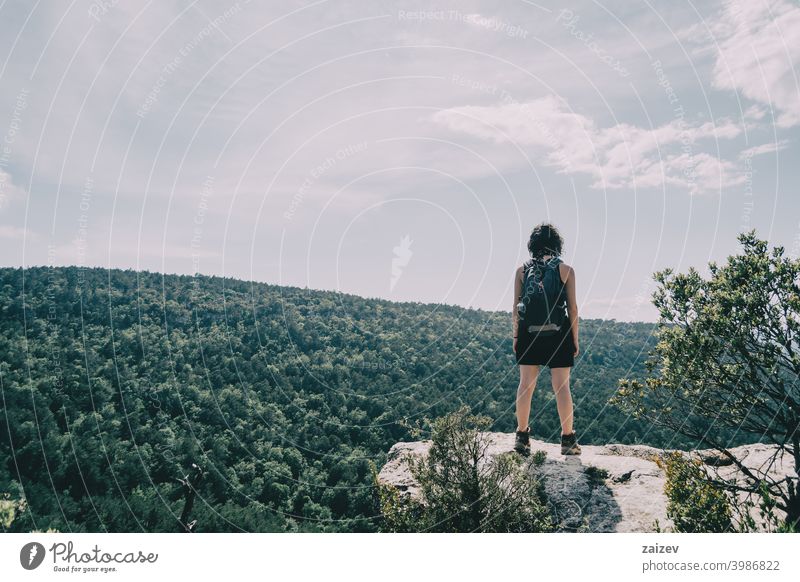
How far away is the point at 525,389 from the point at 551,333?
871mm

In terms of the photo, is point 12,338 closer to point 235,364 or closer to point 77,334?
point 77,334

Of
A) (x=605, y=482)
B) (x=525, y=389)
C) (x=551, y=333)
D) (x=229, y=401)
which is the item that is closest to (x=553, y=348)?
(x=551, y=333)

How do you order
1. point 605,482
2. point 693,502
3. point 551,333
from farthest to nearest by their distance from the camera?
point 605,482
point 551,333
point 693,502

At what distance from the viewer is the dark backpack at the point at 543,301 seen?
5.24 m

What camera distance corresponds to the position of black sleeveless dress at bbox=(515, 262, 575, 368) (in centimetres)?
523

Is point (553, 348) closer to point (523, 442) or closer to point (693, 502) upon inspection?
point (523, 442)

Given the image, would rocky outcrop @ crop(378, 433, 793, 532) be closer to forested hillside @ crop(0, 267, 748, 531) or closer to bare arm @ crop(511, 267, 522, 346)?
→ bare arm @ crop(511, 267, 522, 346)

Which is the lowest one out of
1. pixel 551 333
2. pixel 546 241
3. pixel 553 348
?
pixel 553 348

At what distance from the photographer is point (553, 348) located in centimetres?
525

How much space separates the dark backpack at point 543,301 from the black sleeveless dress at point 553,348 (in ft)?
0.14

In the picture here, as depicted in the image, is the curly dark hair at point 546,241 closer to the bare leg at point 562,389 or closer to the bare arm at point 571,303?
the bare arm at point 571,303

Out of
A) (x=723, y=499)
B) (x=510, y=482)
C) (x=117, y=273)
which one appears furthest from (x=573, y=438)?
(x=117, y=273)

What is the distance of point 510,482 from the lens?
194 inches

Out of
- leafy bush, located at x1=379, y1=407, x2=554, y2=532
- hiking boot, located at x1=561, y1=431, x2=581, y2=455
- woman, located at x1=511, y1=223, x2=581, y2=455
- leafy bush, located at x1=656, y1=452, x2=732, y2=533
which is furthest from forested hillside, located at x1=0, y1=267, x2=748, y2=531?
leafy bush, located at x1=379, y1=407, x2=554, y2=532
